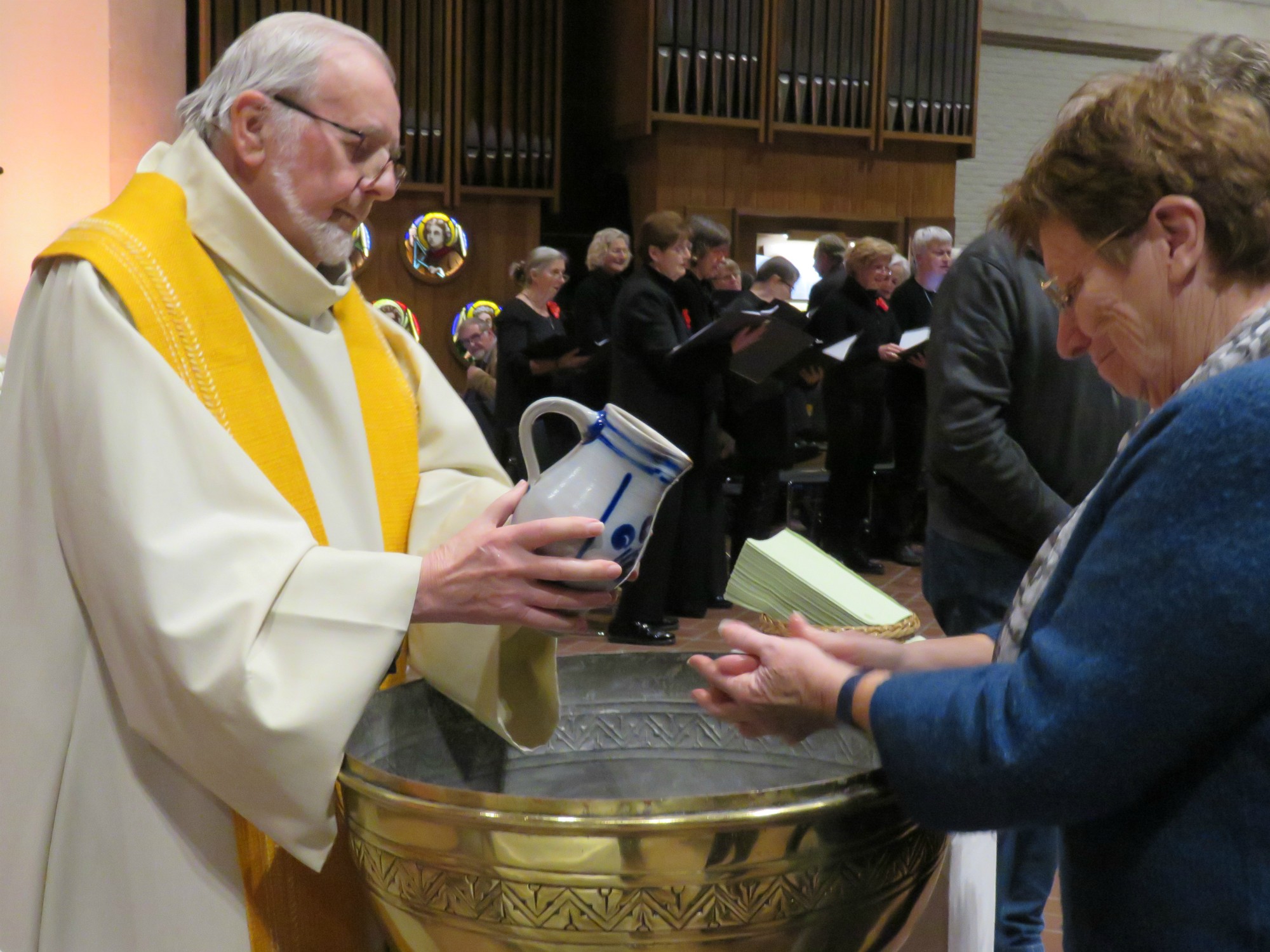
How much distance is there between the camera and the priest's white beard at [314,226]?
160 centimetres

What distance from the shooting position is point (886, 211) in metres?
9.26

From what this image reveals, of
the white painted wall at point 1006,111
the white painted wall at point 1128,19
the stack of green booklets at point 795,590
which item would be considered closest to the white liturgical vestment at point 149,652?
the stack of green booklets at point 795,590

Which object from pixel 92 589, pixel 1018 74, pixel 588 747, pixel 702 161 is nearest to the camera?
pixel 92 589

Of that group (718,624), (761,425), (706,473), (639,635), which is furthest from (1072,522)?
(761,425)

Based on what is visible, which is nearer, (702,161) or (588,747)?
(588,747)

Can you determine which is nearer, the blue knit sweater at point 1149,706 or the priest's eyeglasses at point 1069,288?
the blue knit sweater at point 1149,706

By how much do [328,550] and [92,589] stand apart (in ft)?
0.77

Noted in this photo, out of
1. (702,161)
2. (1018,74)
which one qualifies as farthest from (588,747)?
(1018,74)

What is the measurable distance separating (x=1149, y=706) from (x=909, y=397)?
5.99 meters

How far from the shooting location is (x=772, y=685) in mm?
1144

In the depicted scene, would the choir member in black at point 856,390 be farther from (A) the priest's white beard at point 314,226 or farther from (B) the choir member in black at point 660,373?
(A) the priest's white beard at point 314,226

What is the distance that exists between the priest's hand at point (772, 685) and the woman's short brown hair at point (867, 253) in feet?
17.8

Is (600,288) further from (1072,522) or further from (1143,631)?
(1143,631)

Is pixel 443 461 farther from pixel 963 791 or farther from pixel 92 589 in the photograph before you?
pixel 963 791
